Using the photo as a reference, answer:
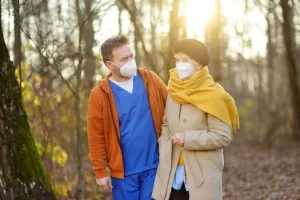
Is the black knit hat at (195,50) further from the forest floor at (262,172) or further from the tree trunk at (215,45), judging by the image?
the tree trunk at (215,45)

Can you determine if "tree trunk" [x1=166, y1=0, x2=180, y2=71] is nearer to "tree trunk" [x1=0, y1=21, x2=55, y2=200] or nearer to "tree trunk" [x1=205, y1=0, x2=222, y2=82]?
"tree trunk" [x1=205, y1=0, x2=222, y2=82]

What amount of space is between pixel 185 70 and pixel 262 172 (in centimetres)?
873

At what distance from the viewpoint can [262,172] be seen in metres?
12.5

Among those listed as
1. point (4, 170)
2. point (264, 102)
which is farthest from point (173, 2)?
point (264, 102)

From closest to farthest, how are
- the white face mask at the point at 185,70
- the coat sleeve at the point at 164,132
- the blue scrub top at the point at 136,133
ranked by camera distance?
the white face mask at the point at 185,70, the coat sleeve at the point at 164,132, the blue scrub top at the point at 136,133

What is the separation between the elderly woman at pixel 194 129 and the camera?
164 inches

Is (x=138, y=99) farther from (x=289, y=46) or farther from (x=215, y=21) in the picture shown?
(x=289, y=46)

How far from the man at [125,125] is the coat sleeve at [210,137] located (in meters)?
0.47

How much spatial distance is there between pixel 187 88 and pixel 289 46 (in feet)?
37.9

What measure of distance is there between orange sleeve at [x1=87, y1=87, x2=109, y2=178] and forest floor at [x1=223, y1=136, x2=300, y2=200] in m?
4.24

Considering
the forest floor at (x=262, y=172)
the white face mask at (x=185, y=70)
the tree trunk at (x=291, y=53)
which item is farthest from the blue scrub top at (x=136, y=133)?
the tree trunk at (x=291, y=53)

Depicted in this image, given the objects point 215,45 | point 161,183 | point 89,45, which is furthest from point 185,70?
point 215,45

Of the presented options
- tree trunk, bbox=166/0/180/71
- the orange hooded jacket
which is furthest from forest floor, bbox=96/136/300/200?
the orange hooded jacket

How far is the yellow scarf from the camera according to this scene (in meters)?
4.15
